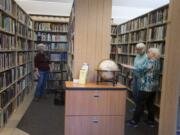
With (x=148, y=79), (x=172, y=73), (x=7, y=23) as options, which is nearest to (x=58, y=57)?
(x=7, y=23)

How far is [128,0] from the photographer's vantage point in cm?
748

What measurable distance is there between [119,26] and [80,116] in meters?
5.50

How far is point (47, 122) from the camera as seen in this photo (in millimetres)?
4395

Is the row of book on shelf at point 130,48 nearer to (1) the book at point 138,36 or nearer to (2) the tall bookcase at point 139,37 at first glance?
(2) the tall bookcase at point 139,37

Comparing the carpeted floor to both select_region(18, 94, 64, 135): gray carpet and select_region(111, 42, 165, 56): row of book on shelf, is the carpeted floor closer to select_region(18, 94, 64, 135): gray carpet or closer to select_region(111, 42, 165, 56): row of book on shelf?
select_region(18, 94, 64, 135): gray carpet

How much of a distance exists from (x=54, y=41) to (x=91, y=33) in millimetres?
4482

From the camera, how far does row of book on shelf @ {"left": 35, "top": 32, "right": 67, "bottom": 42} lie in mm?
7535

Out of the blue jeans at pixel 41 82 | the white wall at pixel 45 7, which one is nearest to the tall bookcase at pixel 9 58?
the blue jeans at pixel 41 82

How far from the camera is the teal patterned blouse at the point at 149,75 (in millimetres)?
4164

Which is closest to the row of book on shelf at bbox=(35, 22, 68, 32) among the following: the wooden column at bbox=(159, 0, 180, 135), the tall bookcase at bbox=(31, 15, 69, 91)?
the tall bookcase at bbox=(31, 15, 69, 91)

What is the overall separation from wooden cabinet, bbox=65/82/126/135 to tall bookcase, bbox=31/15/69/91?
186 inches

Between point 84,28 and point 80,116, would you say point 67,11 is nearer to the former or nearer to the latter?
point 84,28

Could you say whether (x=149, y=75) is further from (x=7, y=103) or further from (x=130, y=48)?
(x=7, y=103)

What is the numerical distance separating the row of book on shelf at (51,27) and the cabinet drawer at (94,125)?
5097 millimetres
